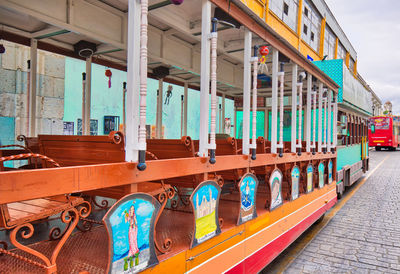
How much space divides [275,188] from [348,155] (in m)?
5.88

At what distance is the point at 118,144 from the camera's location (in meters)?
2.04

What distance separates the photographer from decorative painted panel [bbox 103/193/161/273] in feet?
5.72

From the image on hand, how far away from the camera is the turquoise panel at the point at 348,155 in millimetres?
7559

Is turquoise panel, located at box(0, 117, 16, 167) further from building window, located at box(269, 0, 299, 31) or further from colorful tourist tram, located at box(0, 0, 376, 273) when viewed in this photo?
building window, located at box(269, 0, 299, 31)

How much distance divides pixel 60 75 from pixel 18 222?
16.1ft

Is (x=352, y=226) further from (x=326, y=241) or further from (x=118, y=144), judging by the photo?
(x=118, y=144)

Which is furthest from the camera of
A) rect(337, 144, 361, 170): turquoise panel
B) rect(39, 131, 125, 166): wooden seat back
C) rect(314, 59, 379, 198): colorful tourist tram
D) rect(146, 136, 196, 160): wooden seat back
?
rect(314, 59, 379, 198): colorful tourist tram

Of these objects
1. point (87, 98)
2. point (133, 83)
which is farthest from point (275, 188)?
point (87, 98)

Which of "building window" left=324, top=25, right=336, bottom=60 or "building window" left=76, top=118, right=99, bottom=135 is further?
"building window" left=324, top=25, right=336, bottom=60

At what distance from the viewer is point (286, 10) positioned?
10.2 metres

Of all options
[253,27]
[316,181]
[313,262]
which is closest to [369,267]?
[313,262]

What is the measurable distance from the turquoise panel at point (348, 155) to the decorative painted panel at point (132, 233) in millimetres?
6468

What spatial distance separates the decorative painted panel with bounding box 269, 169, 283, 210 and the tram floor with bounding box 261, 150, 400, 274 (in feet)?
3.01

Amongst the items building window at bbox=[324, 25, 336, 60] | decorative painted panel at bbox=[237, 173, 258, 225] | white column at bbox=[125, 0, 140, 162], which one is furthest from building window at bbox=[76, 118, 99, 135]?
building window at bbox=[324, 25, 336, 60]
